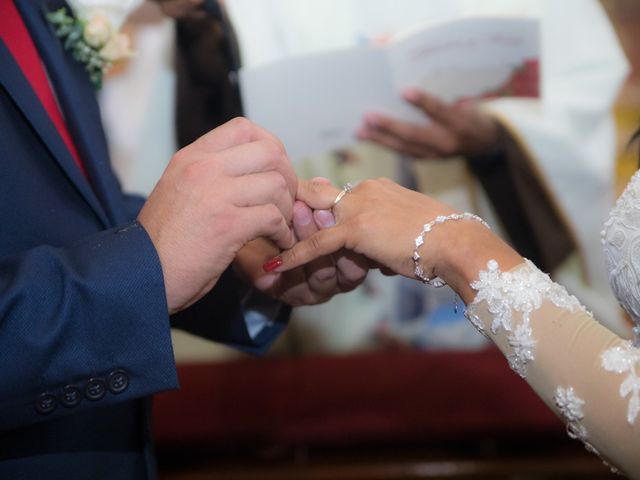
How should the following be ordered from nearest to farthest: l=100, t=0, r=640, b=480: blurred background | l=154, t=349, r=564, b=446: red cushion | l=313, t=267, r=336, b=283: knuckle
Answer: l=313, t=267, r=336, b=283: knuckle < l=100, t=0, r=640, b=480: blurred background < l=154, t=349, r=564, b=446: red cushion

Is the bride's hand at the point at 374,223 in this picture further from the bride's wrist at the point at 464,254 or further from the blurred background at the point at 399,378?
the blurred background at the point at 399,378

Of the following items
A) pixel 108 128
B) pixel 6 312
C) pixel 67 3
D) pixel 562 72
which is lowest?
pixel 562 72

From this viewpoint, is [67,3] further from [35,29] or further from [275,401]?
[275,401]


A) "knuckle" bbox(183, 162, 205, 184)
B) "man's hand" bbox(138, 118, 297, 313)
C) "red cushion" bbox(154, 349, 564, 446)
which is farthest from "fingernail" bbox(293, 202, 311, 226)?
"red cushion" bbox(154, 349, 564, 446)

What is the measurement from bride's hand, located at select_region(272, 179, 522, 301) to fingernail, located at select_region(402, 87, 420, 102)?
98cm

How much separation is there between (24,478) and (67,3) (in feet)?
2.47

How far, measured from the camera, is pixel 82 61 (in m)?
1.29

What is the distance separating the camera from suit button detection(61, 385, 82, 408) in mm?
904

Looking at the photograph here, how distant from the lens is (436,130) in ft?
7.29

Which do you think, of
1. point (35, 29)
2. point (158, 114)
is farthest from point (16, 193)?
point (158, 114)

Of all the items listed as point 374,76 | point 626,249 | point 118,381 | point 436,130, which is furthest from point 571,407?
point 436,130

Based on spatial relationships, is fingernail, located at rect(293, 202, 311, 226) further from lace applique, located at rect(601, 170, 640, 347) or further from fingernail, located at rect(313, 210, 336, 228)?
lace applique, located at rect(601, 170, 640, 347)

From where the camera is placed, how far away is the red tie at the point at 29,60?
1134mm

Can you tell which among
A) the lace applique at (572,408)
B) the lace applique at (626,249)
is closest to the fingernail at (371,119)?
the lace applique at (626,249)
